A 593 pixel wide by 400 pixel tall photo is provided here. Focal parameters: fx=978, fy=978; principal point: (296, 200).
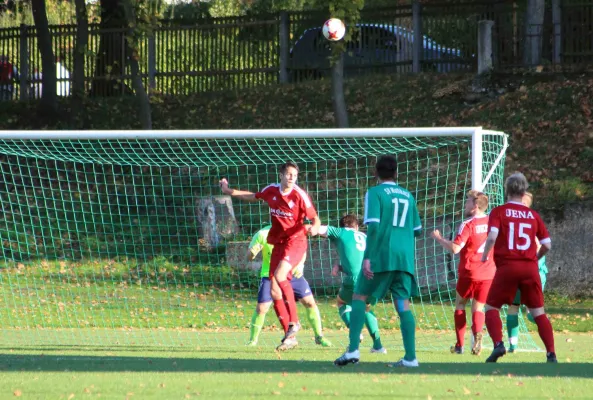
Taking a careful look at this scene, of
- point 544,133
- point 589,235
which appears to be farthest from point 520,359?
point 544,133

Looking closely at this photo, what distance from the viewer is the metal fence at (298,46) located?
20.5 meters

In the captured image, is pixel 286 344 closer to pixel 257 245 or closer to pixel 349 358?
pixel 257 245

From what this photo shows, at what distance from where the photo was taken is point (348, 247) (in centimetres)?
975

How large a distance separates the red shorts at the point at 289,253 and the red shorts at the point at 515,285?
2238 mm

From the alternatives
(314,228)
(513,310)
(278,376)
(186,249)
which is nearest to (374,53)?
(186,249)

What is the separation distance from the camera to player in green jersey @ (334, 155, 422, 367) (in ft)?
24.8

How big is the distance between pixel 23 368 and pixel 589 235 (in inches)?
375

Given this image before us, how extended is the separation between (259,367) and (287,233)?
2.16m

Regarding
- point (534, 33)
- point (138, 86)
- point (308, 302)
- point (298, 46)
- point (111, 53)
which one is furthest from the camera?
point (111, 53)

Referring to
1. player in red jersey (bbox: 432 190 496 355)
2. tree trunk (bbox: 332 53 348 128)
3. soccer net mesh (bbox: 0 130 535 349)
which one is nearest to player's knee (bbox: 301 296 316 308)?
soccer net mesh (bbox: 0 130 535 349)

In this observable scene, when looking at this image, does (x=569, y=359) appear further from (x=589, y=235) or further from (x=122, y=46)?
(x=122, y=46)

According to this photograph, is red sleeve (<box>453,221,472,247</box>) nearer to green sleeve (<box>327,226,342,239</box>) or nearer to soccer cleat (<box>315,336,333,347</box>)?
green sleeve (<box>327,226,342,239</box>)

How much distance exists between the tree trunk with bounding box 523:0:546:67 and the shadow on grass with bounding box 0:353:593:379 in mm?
13220

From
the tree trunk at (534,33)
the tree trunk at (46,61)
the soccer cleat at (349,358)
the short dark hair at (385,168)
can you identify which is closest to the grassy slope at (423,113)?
the tree trunk at (46,61)
